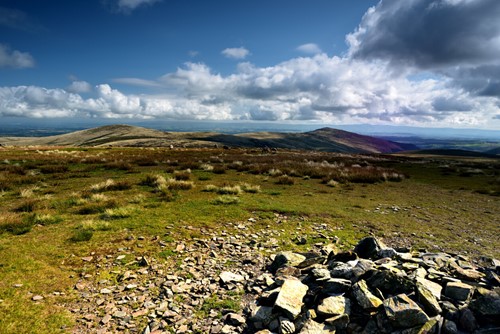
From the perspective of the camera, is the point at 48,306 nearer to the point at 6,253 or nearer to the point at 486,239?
the point at 6,253

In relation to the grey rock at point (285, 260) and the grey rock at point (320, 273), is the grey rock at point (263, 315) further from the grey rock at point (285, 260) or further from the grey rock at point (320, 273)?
the grey rock at point (285, 260)

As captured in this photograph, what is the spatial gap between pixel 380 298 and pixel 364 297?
45cm

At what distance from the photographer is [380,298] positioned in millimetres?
6129

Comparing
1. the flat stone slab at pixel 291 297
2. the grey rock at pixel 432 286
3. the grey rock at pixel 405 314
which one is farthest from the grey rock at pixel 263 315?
the grey rock at pixel 432 286

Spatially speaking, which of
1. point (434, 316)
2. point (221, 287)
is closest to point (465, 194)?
point (434, 316)

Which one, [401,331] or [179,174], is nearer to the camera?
[401,331]

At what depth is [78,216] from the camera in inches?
490

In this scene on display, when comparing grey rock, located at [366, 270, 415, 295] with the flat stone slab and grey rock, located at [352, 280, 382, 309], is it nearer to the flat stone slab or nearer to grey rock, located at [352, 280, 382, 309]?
grey rock, located at [352, 280, 382, 309]

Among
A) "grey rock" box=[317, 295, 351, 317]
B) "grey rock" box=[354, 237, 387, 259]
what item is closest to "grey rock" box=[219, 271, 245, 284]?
"grey rock" box=[317, 295, 351, 317]

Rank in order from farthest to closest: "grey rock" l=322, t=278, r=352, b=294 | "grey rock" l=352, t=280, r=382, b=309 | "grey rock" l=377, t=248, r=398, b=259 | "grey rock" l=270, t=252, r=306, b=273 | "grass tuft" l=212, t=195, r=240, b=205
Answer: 1. "grass tuft" l=212, t=195, r=240, b=205
2. "grey rock" l=270, t=252, r=306, b=273
3. "grey rock" l=377, t=248, r=398, b=259
4. "grey rock" l=322, t=278, r=352, b=294
5. "grey rock" l=352, t=280, r=382, b=309

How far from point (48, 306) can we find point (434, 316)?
344 inches

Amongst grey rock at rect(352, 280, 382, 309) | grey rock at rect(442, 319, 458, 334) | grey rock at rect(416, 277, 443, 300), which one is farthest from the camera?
grey rock at rect(416, 277, 443, 300)

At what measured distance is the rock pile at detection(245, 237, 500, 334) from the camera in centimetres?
538

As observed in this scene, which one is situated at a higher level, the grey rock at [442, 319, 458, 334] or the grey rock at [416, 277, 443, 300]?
the grey rock at [416, 277, 443, 300]
